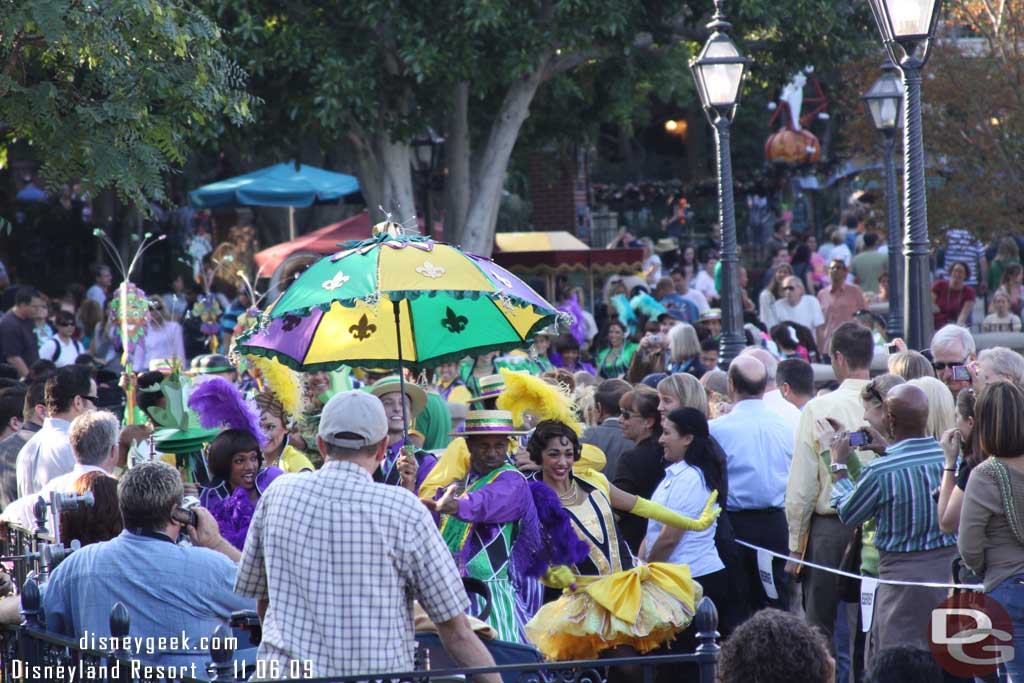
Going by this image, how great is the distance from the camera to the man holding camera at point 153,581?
554 centimetres

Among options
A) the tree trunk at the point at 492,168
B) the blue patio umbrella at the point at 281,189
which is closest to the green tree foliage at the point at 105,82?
the tree trunk at the point at 492,168

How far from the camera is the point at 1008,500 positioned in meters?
5.62

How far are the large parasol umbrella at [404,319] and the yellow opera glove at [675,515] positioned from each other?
3.58 feet

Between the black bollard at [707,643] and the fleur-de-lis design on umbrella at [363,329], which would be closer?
the black bollard at [707,643]

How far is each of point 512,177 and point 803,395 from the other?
58.8 ft

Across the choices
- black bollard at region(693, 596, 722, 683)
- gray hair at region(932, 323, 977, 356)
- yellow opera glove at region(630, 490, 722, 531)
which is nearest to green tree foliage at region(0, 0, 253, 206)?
yellow opera glove at region(630, 490, 722, 531)

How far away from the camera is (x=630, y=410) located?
8.02 m

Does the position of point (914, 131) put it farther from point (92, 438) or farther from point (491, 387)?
point (92, 438)

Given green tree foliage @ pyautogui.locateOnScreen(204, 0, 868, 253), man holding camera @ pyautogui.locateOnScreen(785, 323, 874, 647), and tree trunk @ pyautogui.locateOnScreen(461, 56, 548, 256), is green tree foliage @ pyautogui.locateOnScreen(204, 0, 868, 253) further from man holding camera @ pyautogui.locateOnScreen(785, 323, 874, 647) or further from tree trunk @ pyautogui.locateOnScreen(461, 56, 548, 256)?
man holding camera @ pyautogui.locateOnScreen(785, 323, 874, 647)

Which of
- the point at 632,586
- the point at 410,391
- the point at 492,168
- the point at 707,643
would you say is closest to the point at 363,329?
the point at 410,391

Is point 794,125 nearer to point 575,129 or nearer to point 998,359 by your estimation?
point 575,129

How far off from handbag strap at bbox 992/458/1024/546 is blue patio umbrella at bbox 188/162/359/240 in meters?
14.9

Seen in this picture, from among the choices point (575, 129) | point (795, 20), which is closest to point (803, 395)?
point (795, 20)

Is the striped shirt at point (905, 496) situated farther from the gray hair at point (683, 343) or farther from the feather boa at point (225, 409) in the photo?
the gray hair at point (683, 343)
